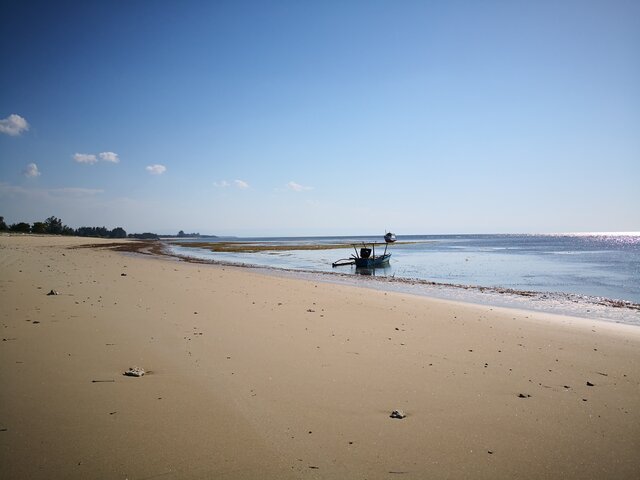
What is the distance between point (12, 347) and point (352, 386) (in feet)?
19.9

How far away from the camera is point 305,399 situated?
4836 millimetres

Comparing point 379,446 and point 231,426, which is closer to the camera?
point 379,446

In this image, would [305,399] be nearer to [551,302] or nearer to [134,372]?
[134,372]

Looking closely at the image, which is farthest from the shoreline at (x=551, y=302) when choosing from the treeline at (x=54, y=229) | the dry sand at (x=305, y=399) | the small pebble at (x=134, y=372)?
the treeline at (x=54, y=229)

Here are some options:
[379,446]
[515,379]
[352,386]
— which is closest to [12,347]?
[352,386]

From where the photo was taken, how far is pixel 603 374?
619 cm

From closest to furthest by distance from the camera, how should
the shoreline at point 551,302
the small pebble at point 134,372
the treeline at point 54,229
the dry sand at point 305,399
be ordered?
1. the dry sand at point 305,399
2. the small pebble at point 134,372
3. the shoreline at point 551,302
4. the treeline at point 54,229

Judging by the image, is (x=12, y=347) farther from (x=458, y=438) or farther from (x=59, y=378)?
(x=458, y=438)

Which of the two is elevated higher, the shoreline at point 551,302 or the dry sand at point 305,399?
the dry sand at point 305,399

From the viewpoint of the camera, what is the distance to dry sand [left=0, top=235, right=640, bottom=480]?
11.6 feet

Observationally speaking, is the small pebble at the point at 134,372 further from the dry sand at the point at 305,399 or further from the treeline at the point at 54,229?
the treeline at the point at 54,229

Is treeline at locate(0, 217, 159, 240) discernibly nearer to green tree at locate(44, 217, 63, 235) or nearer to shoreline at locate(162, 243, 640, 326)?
green tree at locate(44, 217, 63, 235)

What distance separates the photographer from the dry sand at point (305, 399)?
139 inches

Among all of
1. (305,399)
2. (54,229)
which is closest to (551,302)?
(305,399)
